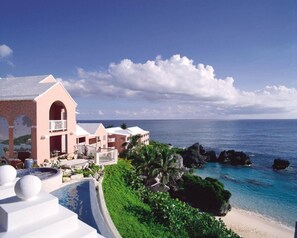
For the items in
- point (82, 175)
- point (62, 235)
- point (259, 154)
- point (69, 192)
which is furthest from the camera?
point (259, 154)

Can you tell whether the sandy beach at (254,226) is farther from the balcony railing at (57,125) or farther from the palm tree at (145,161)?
the balcony railing at (57,125)

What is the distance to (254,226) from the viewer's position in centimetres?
2245

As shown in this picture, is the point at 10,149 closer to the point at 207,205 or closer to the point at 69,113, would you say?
the point at 69,113

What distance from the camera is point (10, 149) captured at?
19.2 metres

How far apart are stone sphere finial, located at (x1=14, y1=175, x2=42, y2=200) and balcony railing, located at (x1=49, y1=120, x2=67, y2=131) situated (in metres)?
15.9

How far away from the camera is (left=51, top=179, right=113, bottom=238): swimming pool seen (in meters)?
9.34

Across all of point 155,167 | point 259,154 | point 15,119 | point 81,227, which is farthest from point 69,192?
point 259,154

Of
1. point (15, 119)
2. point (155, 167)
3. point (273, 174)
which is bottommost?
point (273, 174)

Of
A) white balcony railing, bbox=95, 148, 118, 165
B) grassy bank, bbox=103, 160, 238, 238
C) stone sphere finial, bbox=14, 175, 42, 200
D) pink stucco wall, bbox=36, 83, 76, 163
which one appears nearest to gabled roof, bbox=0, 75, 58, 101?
pink stucco wall, bbox=36, 83, 76, 163

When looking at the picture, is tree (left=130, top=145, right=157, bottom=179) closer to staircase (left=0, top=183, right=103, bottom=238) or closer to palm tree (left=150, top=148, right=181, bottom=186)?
palm tree (left=150, top=148, right=181, bottom=186)

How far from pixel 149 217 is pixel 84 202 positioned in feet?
12.7

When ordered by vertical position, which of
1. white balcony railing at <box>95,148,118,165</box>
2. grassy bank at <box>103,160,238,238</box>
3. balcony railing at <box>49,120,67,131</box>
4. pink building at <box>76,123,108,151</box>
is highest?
balcony railing at <box>49,120,67,131</box>

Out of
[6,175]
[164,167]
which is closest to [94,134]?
[164,167]

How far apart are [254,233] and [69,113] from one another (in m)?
18.9
